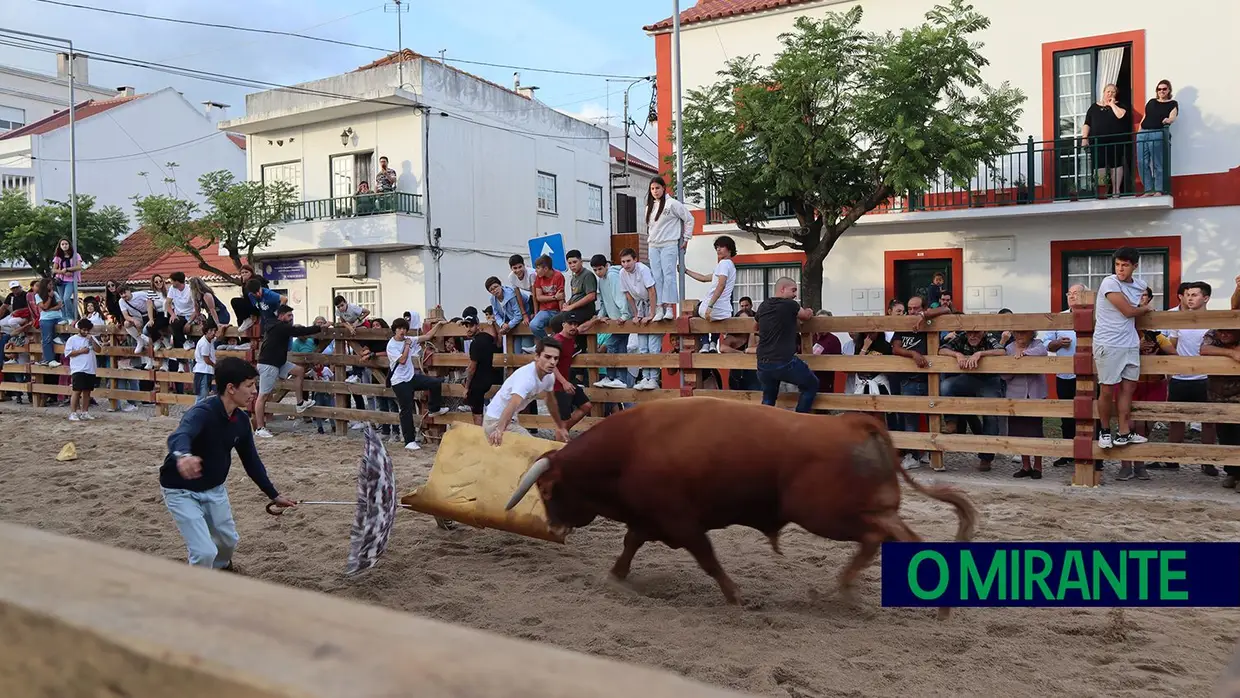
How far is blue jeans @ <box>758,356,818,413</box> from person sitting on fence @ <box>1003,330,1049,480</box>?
6.20 ft

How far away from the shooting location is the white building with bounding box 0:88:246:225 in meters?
35.2

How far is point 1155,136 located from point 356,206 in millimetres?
18305

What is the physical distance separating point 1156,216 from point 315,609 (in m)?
17.6

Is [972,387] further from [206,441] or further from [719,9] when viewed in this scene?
[719,9]

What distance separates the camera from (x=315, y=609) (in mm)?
1371

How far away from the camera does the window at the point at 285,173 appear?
26734mm

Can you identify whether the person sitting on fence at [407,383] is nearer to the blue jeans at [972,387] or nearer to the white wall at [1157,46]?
the blue jeans at [972,387]

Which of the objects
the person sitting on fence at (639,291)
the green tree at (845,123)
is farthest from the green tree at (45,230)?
the person sitting on fence at (639,291)

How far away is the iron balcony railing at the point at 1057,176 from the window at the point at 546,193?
12.5 meters

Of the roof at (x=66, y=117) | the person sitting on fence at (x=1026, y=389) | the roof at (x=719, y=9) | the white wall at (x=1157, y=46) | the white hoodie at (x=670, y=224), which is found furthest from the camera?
the roof at (x=66, y=117)

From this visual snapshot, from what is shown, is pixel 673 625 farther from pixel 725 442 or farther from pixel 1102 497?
pixel 1102 497

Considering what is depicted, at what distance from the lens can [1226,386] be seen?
27.9ft

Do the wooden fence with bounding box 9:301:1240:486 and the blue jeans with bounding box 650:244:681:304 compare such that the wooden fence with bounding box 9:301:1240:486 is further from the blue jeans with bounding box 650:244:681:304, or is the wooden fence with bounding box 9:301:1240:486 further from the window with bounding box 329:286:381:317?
the window with bounding box 329:286:381:317

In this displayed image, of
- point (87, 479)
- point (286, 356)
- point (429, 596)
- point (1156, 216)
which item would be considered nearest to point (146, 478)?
point (87, 479)
